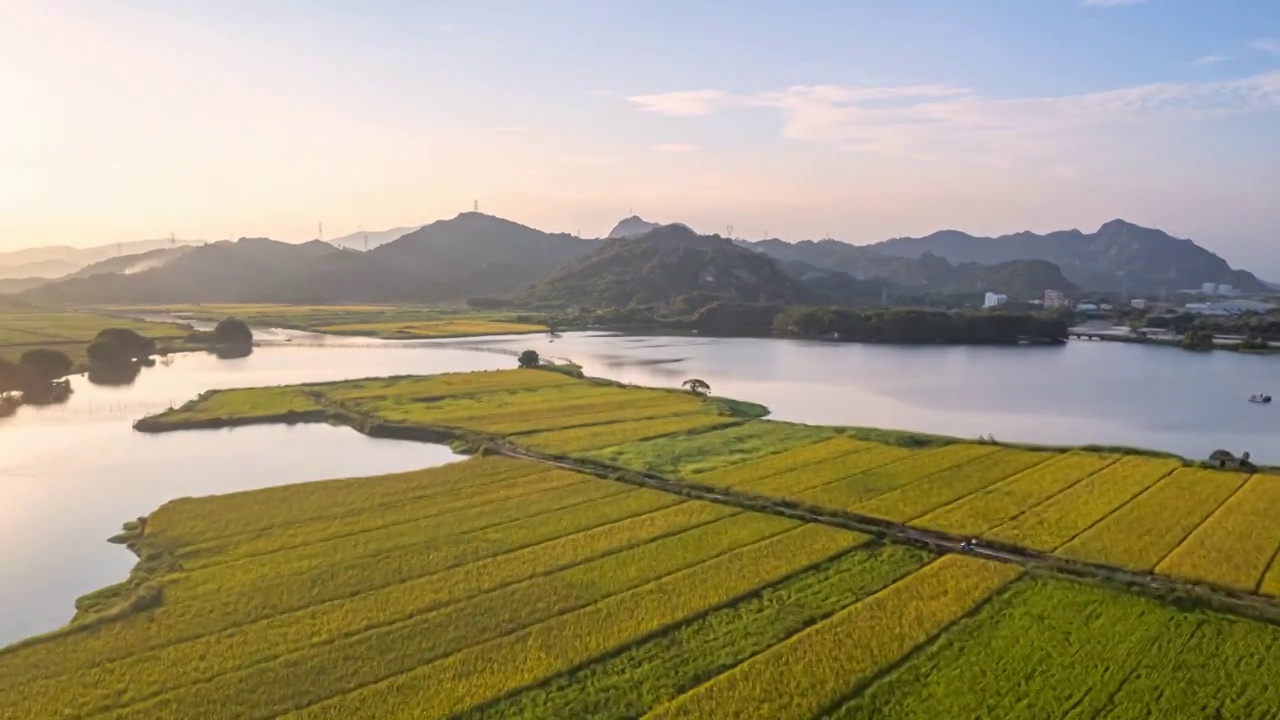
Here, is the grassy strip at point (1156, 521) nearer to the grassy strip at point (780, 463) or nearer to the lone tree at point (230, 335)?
the grassy strip at point (780, 463)

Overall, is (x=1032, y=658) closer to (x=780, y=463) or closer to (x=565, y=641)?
(x=565, y=641)

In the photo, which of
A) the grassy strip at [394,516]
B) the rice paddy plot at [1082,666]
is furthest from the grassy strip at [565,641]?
the grassy strip at [394,516]

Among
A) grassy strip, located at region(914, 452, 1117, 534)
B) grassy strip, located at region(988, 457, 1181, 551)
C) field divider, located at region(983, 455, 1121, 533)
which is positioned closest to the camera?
grassy strip, located at region(988, 457, 1181, 551)

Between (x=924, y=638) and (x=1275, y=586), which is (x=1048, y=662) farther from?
(x=1275, y=586)

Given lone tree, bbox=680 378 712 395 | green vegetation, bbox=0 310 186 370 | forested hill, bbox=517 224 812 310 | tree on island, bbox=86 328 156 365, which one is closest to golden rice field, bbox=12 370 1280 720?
lone tree, bbox=680 378 712 395

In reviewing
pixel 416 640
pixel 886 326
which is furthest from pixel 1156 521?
pixel 886 326

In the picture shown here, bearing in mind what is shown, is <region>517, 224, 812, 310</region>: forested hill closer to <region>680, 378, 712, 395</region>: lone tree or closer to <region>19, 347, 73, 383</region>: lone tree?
<region>680, 378, 712, 395</region>: lone tree

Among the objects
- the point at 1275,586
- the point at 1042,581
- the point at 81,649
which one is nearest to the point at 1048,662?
the point at 1042,581
